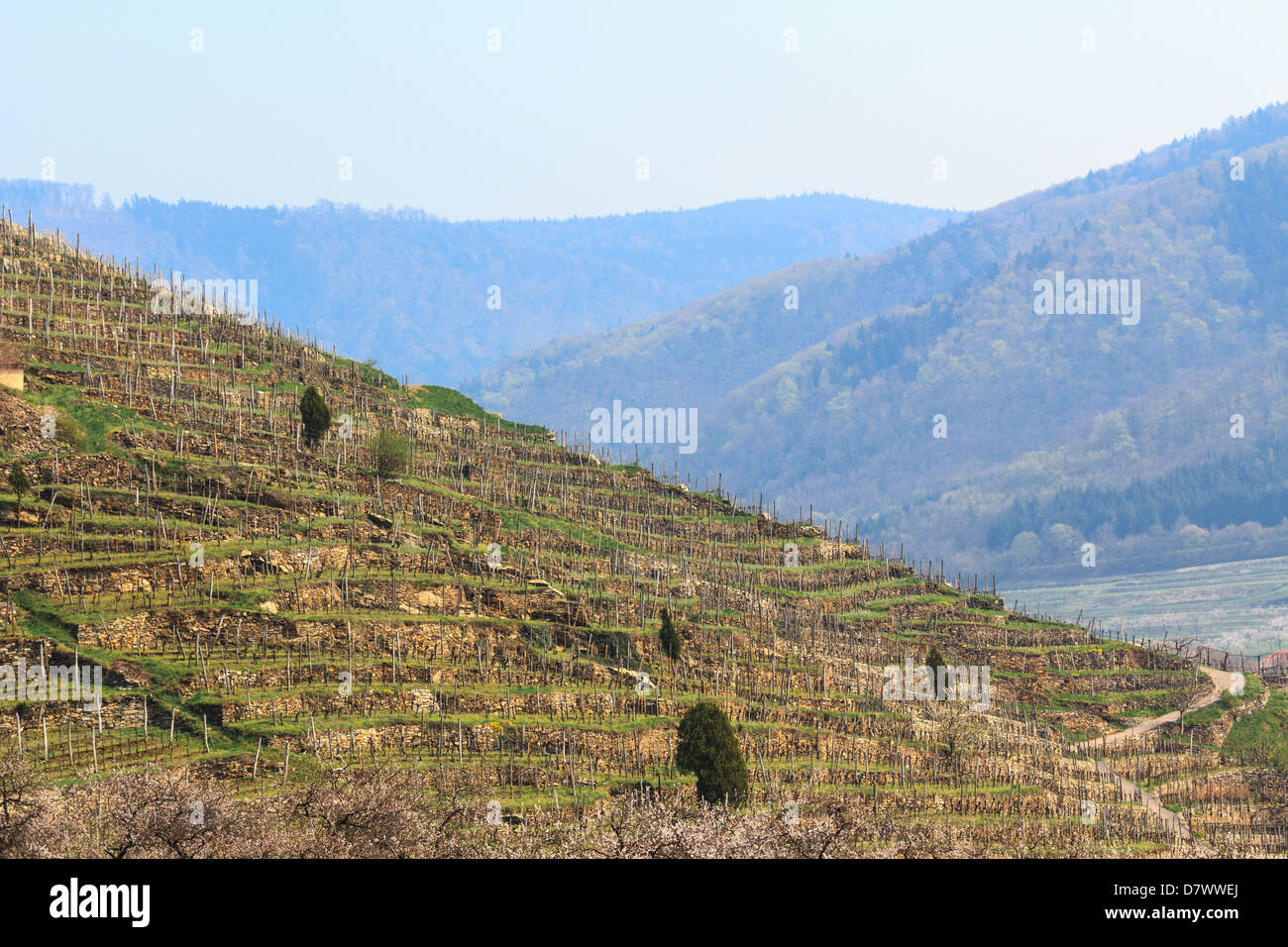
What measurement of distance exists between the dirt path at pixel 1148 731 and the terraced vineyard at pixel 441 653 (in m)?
1.08

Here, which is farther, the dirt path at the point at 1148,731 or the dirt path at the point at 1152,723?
the dirt path at the point at 1152,723

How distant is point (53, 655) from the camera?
64.0 m

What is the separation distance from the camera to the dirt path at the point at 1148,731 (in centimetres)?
8662

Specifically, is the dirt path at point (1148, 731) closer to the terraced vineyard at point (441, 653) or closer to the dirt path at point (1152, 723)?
the dirt path at point (1152, 723)

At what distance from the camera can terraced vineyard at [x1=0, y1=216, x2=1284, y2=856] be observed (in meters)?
58.0

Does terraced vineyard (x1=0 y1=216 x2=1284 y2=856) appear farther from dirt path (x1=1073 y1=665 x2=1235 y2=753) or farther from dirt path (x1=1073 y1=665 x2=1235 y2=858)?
dirt path (x1=1073 y1=665 x2=1235 y2=753)


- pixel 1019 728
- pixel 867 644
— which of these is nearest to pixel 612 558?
pixel 867 644

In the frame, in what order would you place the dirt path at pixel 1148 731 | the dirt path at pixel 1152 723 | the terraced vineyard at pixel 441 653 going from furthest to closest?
the dirt path at pixel 1152 723
the dirt path at pixel 1148 731
the terraced vineyard at pixel 441 653

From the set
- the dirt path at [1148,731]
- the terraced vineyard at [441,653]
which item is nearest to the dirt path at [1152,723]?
the dirt path at [1148,731]

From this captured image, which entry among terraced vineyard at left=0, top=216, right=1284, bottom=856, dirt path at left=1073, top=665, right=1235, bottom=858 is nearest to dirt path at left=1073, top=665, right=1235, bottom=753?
dirt path at left=1073, top=665, right=1235, bottom=858

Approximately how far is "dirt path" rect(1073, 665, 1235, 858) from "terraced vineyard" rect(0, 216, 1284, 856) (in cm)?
108

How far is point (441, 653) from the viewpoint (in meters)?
75.0

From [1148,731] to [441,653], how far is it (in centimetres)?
5522
